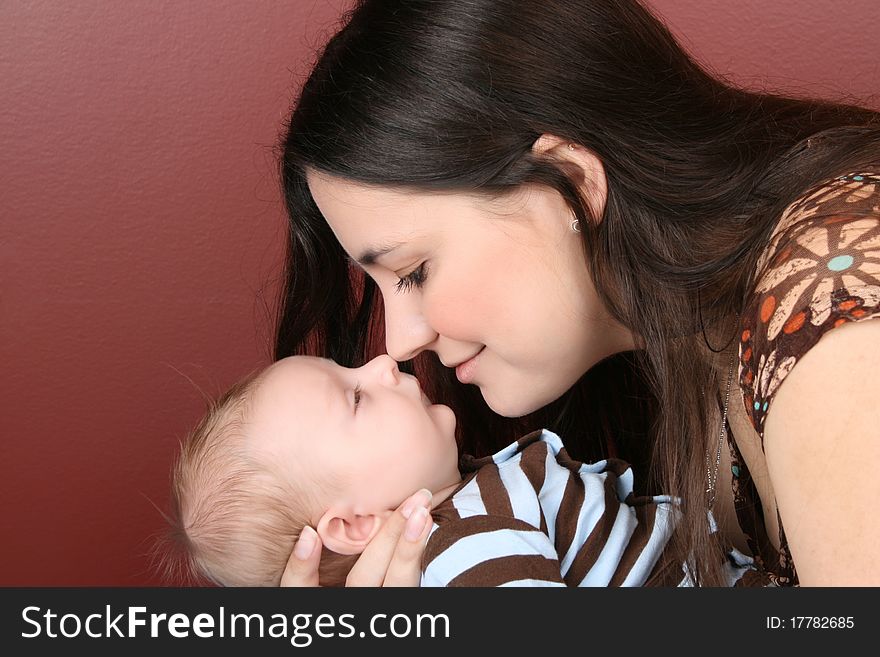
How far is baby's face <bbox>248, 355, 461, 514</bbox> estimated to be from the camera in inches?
56.2

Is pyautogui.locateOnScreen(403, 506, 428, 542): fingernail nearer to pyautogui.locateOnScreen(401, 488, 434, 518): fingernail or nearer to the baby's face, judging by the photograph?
pyautogui.locateOnScreen(401, 488, 434, 518): fingernail

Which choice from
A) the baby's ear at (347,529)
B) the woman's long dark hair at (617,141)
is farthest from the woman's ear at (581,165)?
the baby's ear at (347,529)

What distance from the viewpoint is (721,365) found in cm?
142

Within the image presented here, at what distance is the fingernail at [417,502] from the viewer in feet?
4.50

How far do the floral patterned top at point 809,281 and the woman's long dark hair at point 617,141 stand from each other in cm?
7

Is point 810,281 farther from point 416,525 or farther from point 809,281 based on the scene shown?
point 416,525

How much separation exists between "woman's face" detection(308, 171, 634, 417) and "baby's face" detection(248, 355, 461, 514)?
101 mm

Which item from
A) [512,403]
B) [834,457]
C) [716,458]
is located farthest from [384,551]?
[834,457]

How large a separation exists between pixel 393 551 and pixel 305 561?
12 centimetres

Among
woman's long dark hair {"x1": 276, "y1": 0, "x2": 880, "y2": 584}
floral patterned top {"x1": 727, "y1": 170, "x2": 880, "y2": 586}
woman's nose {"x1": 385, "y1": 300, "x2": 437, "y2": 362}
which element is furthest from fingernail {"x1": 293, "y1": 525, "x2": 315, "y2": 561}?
floral patterned top {"x1": 727, "y1": 170, "x2": 880, "y2": 586}

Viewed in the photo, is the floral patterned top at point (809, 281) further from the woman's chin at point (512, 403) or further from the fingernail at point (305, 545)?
the fingernail at point (305, 545)

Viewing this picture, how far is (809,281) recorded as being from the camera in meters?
1.07

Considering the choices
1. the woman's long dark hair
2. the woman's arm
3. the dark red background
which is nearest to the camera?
the woman's arm

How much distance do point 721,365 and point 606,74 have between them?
0.43 metres
